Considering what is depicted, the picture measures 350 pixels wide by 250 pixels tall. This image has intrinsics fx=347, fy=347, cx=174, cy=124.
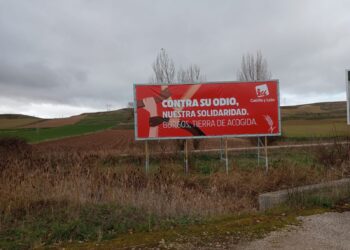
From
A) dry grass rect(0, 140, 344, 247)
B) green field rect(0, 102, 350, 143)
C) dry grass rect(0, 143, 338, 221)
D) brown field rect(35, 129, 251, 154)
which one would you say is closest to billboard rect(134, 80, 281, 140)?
dry grass rect(0, 143, 338, 221)

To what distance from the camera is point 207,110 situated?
44.7 ft

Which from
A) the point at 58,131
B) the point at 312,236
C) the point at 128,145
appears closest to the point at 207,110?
the point at 312,236

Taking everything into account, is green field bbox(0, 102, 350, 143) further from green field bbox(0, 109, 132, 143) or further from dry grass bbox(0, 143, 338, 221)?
dry grass bbox(0, 143, 338, 221)

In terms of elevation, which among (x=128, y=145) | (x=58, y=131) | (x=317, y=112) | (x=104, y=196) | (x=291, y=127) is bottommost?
(x=104, y=196)

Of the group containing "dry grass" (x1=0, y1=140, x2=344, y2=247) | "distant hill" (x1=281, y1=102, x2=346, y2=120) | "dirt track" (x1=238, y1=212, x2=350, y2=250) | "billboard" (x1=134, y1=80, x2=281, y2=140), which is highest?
"distant hill" (x1=281, y1=102, x2=346, y2=120)

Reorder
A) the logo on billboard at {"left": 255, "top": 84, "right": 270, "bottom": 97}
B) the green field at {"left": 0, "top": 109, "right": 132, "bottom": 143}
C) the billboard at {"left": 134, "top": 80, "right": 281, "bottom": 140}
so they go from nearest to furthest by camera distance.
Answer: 1. the billboard at {"left": 134, "top": 80, "right": 281, "bottom": 140}
2. the logo on billboard at {"left": 255, "top": 84, "right": 270, "bottom": 97}
3. the green field at {"left": 0, "top": 109, "right": 132, "bottom": 143}

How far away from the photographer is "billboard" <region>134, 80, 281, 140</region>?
13.5 m

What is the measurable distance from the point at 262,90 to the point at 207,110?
7.58ft

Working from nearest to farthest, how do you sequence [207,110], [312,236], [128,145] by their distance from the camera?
[312,236] < [207,110] < [128,145]

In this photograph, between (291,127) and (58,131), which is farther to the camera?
(58,131)

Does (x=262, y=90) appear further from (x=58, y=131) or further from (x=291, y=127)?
(x=58, y=131)

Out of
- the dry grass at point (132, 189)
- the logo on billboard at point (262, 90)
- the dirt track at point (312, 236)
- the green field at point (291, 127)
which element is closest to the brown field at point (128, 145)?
the green field at point (291, 127)

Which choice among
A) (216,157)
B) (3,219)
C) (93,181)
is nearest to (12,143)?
(216,157)

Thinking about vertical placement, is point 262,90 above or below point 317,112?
below
